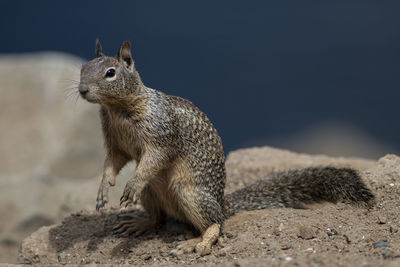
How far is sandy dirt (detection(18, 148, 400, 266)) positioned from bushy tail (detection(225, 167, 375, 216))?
10 cm

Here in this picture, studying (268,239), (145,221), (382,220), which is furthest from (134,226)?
(382,220)

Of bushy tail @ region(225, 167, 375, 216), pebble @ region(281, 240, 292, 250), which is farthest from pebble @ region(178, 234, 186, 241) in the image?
pebble @ region(281, 240, 292, 250)

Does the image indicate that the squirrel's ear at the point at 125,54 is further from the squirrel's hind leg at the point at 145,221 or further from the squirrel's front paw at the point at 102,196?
the squirrel's hind leg at the point at 145,221

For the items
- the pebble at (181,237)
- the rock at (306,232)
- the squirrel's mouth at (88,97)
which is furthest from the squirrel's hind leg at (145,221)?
the rock at (306,232)

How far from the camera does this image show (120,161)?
15.1ft

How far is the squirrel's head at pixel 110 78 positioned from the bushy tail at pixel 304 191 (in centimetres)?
151

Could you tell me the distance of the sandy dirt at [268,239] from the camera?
3.62m

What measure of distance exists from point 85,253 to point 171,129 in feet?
4.88

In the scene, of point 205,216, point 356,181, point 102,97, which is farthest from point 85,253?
point 356,181

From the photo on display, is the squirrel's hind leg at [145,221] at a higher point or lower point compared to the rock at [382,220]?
lower

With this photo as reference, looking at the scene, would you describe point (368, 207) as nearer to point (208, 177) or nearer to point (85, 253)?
point (208, 177)

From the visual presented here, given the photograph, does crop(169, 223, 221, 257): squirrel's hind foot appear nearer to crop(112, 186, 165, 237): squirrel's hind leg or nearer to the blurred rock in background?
crop(112, 186, 165, 237): squirrel's hind leg

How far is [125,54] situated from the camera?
4.12m

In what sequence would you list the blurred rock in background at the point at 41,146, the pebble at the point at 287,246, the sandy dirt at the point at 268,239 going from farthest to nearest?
the blurred rock in background at the point at 41,146 → the pebble at the point at 287,246 → the sandy dirt at the point at 268,239
